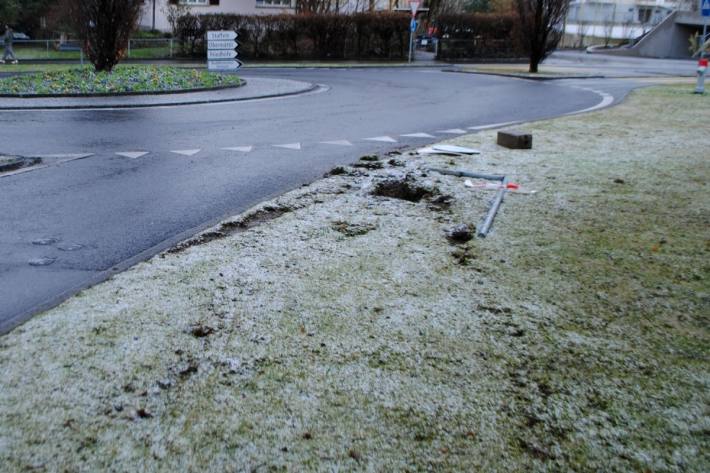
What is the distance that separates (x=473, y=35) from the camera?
37.4 metres

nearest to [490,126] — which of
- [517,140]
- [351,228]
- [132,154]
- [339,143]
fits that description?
[517,140]

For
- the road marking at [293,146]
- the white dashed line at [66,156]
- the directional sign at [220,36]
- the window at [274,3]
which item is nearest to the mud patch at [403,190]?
the road marking at [293,146]

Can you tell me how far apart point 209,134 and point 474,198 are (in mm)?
5705

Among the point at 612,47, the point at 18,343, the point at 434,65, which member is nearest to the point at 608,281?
the point at 18,343

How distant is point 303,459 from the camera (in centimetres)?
247

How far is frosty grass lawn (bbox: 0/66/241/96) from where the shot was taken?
1614 centimetres

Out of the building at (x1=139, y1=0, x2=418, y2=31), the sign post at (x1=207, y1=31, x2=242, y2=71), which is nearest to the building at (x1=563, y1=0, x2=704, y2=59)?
the building at (x1=139, y1=0, x2=418, y2=31)

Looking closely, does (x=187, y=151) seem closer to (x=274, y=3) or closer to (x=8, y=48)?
(x=8, y=48)

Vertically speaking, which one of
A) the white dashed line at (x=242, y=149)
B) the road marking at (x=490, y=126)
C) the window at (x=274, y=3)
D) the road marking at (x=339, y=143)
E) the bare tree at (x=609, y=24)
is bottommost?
the white dashed line at (x=242, y=149)

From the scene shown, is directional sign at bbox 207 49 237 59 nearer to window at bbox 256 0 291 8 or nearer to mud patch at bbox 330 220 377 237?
mud patch at bbox 330 220 377 237

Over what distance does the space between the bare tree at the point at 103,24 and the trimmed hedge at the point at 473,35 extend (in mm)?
21259

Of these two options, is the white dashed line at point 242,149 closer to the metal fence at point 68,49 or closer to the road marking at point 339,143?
the road marking at point 339,143

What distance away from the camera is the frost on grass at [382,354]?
2.55m

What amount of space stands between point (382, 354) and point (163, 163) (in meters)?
5.77
